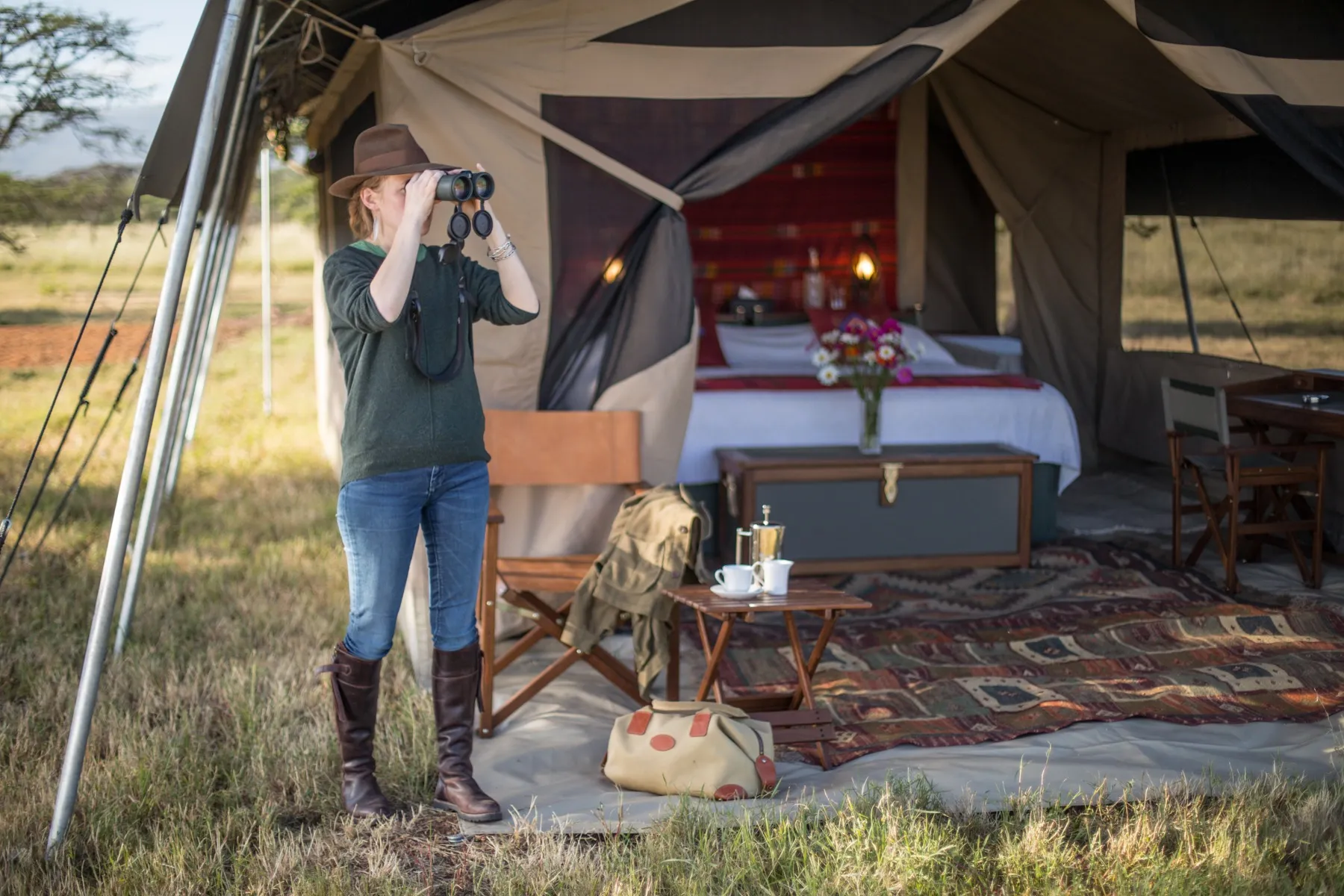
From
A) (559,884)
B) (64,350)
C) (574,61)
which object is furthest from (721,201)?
(64,350)

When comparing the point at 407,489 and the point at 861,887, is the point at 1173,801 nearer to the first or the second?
the point at 861,887

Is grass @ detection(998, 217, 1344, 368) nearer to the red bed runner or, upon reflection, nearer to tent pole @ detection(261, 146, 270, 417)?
the red bed runner

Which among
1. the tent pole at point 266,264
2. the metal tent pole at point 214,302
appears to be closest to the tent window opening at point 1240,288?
the metal tent pole at point 214,302

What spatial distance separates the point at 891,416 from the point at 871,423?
0.30m

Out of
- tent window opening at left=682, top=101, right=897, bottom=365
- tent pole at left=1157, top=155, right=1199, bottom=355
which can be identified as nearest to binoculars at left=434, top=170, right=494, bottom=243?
tent window opening at left=682, top=101, right=897, bottom=365

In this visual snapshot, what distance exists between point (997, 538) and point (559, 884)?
9.93ft

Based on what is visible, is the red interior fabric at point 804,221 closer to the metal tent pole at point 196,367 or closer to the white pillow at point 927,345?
the white pillow at point 927,345

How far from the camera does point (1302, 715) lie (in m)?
3.55

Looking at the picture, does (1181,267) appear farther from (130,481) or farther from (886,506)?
(130,481)

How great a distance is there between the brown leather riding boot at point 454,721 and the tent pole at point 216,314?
3.61 meters

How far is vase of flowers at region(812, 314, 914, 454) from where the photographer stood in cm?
514

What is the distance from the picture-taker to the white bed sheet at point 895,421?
5.29 meters

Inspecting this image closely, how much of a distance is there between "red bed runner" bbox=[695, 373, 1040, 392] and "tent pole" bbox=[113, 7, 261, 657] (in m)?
1.92

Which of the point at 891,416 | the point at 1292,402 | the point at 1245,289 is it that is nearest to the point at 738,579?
the point at 891,416
